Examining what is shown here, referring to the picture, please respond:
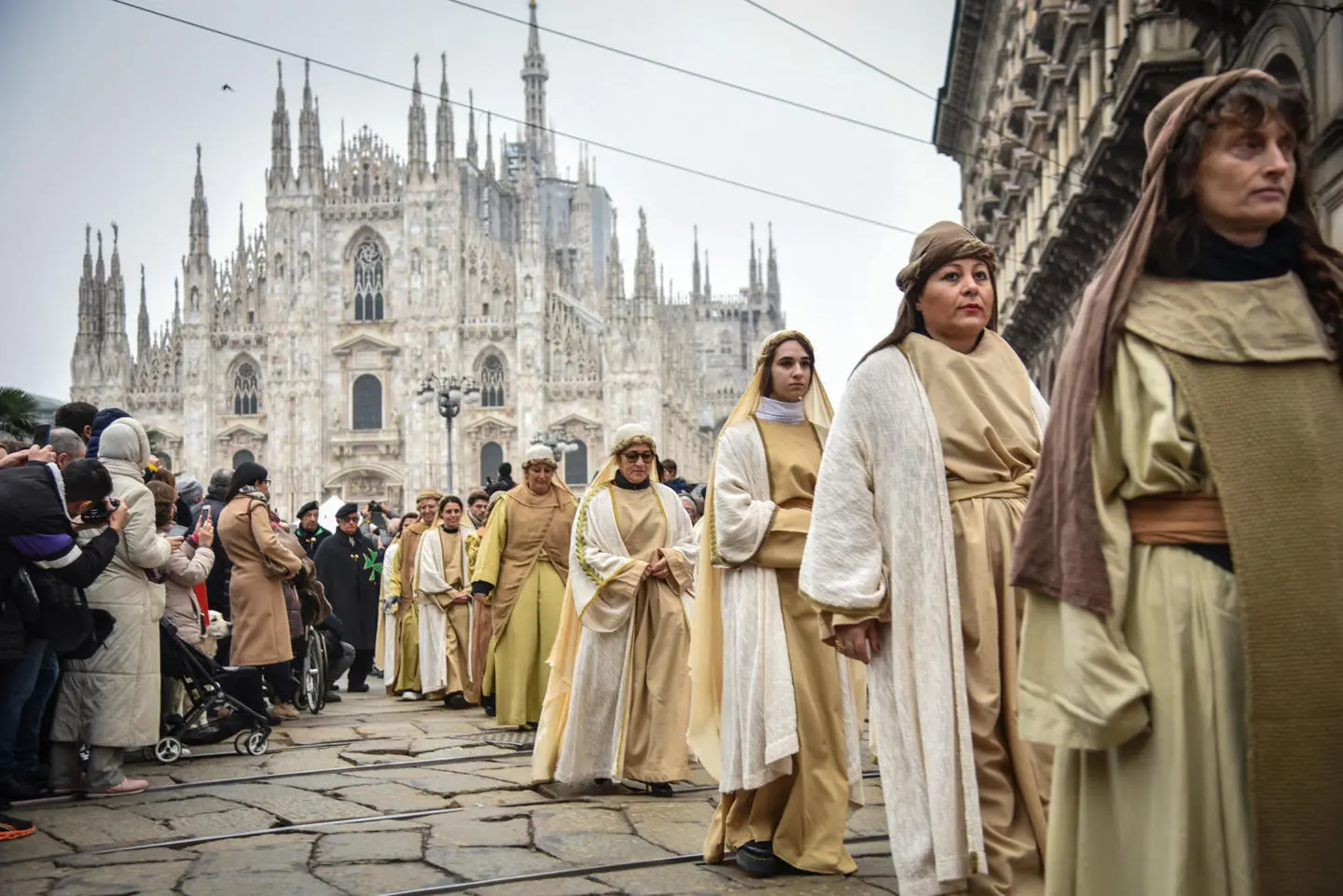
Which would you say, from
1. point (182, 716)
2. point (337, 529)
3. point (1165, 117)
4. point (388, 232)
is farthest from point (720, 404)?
point (1165, 117)

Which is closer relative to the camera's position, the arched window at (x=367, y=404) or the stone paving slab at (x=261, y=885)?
the stone paving slab at (x=261, y=885)

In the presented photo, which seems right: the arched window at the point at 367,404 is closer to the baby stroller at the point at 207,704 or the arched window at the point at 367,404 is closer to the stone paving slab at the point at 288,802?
the baby stroller at the point at 207,704

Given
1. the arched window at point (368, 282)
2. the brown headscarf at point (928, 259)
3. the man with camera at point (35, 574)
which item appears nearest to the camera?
the brown headscarf at point (928, 259)

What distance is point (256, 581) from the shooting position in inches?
378

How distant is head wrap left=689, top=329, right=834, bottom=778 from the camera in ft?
18.6

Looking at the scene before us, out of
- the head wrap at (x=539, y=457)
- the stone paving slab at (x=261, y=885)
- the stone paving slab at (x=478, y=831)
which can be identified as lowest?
the stone paving slab at (x=478, y=831)

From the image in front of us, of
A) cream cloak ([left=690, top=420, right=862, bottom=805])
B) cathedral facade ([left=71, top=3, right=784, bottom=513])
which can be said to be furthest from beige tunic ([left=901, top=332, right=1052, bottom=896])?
cathedral facade ([left=71, top=3, right=784, bottom=513])

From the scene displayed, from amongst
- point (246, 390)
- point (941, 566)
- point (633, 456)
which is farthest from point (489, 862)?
point (246, 390)

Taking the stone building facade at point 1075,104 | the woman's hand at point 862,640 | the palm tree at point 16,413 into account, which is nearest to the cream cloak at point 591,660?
the woman's hand at point 862,640

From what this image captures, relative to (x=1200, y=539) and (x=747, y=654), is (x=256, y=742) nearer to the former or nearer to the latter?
(x=747, y=654)

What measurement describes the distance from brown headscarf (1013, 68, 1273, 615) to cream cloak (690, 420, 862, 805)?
8.03ft

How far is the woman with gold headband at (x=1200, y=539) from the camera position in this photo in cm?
240

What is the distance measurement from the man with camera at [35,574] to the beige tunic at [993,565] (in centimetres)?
379

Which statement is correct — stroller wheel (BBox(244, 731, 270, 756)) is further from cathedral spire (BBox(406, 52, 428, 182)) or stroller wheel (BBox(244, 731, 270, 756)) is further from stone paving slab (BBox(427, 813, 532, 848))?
cathedral spire (BBox(406, 52, 428, 182))
